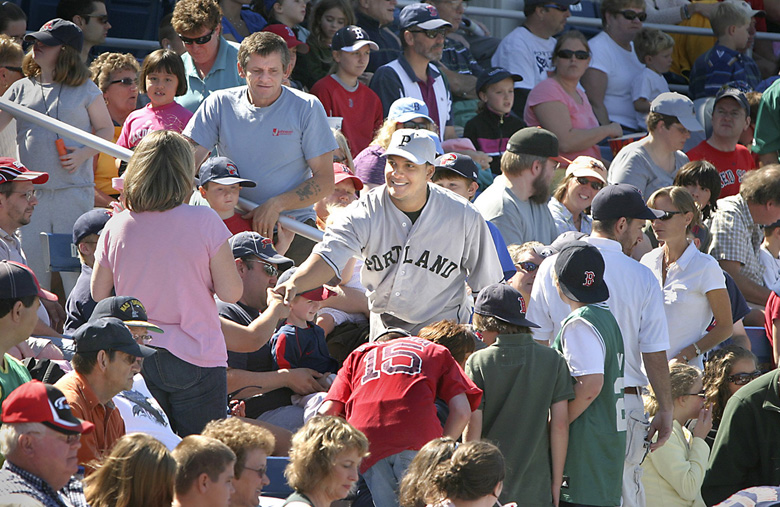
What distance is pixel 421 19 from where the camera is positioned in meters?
8.32

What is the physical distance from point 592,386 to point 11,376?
7.63 feet

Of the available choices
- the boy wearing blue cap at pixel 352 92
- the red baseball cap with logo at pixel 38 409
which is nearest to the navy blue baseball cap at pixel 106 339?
the red baseball cap with logo at pixel 38 409

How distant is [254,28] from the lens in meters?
8.62

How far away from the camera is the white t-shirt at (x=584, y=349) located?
4543 millimetres

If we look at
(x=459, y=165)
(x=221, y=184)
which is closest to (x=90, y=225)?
(x=221, y=184)

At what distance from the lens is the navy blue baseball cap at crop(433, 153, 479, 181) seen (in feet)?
20.5

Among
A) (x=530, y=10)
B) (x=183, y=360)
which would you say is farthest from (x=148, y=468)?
(x=530, y=10)

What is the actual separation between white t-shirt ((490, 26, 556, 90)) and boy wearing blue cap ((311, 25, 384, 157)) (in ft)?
6.87

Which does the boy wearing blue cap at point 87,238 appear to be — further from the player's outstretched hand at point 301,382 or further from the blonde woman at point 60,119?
the player's outstretched hand at point 301,382

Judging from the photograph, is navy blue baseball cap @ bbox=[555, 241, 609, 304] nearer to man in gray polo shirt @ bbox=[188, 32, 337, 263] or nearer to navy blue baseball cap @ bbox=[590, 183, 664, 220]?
navy blue baseball cap @ bbox=[590, 183, 664, 220]

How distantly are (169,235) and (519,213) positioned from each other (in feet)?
9.21

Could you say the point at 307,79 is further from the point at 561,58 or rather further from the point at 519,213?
the point at 519,213

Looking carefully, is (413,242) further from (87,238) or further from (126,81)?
(126,81)

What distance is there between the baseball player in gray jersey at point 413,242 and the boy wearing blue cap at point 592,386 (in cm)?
56
